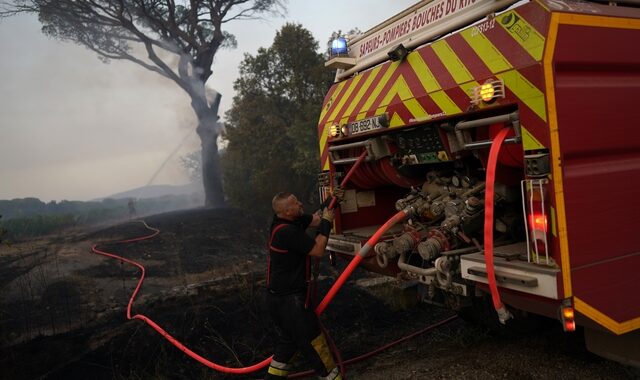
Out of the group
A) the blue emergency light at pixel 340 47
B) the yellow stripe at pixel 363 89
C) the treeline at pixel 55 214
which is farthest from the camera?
the treeline at pixel 55 214

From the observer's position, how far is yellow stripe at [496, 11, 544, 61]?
239 cm

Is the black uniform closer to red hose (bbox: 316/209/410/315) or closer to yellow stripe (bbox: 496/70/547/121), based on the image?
red hose (bbox: 316/209/410/315)

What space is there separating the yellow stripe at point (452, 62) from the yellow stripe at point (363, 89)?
0.74 meters

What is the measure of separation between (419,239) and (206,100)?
1972 centimetres

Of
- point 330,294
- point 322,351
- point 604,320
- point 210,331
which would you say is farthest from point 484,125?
point 210,331

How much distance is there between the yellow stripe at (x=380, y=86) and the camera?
3.73 meters

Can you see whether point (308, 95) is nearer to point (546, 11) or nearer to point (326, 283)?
point (326, 283)

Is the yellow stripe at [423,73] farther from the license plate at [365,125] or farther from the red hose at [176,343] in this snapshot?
the red hose at [176,343]

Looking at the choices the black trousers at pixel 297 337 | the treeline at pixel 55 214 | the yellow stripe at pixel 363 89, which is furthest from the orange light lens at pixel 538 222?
the treeline at pixel 55 214

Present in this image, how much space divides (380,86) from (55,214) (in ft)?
67.2

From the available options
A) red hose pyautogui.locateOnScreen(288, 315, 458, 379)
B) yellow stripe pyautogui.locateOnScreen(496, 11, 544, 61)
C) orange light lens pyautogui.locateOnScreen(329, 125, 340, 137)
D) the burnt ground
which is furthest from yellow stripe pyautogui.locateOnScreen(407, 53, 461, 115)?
red hose pyautogui.locateOnScreen(288, 315, 458, 379)

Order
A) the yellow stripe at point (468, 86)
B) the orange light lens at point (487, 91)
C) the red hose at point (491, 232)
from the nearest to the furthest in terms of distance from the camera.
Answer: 1. the red hose at point (491, 232)
2. the orange light lens at point (487, 91)
3. the yellow stripe at point (468, 86)

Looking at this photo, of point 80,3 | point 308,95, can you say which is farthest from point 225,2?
point 308,95

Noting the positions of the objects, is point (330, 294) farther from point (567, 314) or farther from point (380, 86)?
point (380, 86)
